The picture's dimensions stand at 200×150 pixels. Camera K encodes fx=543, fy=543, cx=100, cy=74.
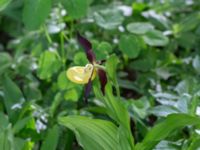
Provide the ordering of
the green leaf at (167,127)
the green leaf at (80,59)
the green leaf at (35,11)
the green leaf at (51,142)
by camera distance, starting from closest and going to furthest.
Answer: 1. the green leaf at (167,127)
2. the green leaf at (51,142)
3. the green leaf at (35,11)
4. the green leaf at (80,59)

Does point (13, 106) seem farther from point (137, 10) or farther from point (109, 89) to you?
point (137, 10)

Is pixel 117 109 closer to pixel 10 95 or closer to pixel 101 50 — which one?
pixel 101 50


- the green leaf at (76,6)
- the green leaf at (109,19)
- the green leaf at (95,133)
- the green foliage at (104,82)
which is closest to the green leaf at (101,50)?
the green foliage at (104,82)

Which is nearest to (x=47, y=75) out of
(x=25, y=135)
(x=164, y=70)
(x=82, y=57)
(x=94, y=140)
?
(x=82, y=57)

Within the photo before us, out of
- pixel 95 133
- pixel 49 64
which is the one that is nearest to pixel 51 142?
pixel 95 133

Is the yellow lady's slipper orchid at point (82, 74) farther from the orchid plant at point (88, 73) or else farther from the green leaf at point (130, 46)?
the green leaf at point (130, 46)

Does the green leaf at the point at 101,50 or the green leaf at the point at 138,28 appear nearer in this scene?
the green leaf at the point at 101,50

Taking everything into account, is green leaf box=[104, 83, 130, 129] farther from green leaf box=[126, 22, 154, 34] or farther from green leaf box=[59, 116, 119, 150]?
green leaf box=[126, 22, 154, 34]

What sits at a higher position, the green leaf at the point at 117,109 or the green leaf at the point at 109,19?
the green leaf at the point at 117,109
